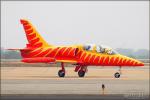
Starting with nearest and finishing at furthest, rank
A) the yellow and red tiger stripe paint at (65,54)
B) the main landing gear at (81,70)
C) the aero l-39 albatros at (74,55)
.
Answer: the yellow and red tiger stripe paint at (65,54), the aero l-39 albatros at (74,55), the main landing gear at (81,70)

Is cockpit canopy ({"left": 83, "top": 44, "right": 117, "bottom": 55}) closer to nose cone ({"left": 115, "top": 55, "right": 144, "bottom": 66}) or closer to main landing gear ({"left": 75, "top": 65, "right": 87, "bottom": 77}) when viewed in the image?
nose cone ({"left": 115, "top": 55, "right": 144, "bottom": 66})

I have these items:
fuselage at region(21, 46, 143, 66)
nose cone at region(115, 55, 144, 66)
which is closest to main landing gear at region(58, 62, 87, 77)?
fuselage at region(21, 46, 143, 66)

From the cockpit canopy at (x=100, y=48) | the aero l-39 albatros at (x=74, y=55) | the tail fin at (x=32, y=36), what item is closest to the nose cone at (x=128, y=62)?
the aero l-39 albatros at (x=74, y=55)

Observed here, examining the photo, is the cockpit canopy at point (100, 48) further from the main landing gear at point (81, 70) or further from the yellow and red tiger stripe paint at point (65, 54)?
the main landing gear at point (81, 70)

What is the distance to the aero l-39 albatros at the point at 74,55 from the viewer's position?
47.5 meters

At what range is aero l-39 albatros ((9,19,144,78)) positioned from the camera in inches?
1869

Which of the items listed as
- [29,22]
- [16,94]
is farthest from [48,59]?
[16,94]

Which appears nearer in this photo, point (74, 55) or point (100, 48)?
point (100, 48)

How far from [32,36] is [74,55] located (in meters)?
4.89

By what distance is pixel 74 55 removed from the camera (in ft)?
159

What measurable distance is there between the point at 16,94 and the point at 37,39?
78.0ft

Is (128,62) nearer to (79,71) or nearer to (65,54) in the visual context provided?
(79,71)

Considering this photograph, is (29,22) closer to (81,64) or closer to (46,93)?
(81,64)

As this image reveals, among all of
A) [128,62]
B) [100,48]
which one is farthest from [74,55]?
[128,62]
